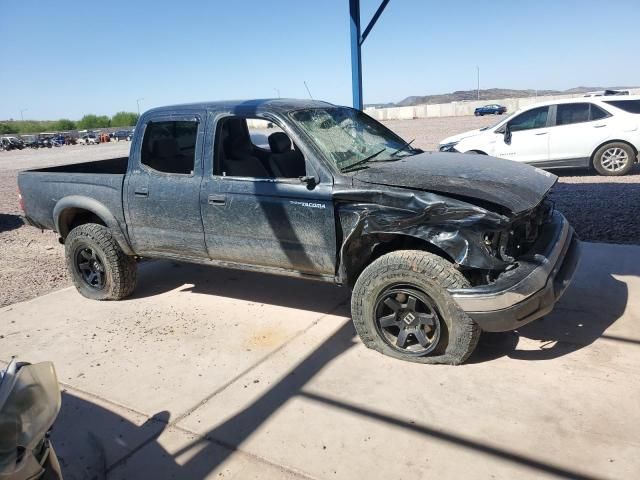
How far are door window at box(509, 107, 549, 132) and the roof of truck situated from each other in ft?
23.3

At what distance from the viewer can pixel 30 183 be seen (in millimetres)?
5770

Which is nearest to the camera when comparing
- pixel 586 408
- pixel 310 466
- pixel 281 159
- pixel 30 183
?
pixel 310 466

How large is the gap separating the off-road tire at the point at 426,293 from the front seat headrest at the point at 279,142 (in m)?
1.54

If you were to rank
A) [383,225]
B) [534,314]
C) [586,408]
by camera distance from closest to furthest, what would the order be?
[586,408] → [534,314] → [383,225]

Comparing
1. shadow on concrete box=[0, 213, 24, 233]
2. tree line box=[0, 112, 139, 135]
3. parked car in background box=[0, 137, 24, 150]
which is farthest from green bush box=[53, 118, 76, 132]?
shadow on concrete box=[0, 213, 24, 233]

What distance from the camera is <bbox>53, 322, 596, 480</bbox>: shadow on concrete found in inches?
115

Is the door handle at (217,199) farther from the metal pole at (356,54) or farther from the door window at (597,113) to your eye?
the door window at (597,113)

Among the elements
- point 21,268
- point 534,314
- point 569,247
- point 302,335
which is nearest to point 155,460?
point 302,335

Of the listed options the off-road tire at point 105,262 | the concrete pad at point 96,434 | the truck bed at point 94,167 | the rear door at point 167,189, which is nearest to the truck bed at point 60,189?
the truck bed at point 94,167

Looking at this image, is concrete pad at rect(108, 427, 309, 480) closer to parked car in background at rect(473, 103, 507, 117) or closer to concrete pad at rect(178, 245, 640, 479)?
concrete pad at rect(178, 245, 640, 479)

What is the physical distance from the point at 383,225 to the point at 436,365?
1.04m

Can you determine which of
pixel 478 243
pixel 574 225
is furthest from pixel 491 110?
pixel 478 243

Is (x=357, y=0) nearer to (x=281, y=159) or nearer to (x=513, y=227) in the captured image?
(x=281, y=159)

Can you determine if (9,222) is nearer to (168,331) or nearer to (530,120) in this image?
(168,331)
